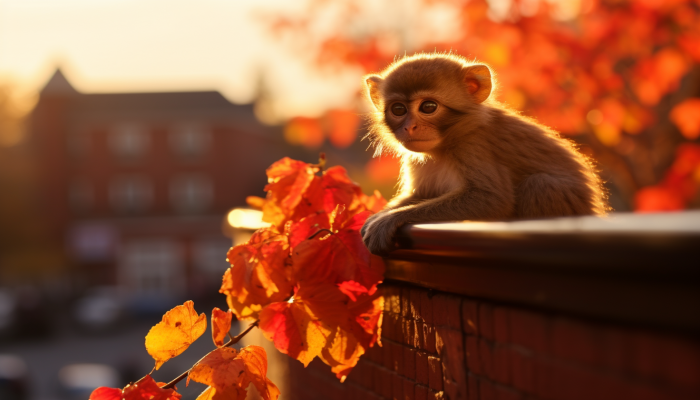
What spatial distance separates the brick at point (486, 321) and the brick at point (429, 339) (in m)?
0.45

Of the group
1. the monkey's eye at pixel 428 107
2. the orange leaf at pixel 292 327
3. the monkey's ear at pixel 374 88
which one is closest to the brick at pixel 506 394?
the orange leaf at pixel 292 327

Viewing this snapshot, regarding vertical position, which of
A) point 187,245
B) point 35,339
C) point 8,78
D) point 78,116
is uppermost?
point 8,78

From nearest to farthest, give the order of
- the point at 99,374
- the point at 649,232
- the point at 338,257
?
1. the point at 649,232
2. the point at 338,257
3. the point at 99,374

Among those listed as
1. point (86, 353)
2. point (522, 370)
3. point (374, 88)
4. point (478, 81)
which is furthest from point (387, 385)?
point (86, 353)

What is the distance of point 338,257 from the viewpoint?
2.76 m

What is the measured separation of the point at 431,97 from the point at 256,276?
172cm

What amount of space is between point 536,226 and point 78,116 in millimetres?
55689

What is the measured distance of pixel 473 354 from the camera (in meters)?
2.18

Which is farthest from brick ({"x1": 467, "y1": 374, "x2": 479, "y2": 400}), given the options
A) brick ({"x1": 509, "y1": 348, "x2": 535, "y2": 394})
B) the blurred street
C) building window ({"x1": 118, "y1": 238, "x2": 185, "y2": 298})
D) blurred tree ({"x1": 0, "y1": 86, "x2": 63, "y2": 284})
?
blurred tree ({"x1": 0, "y1": 86, "x2": 63, "y2": 284})

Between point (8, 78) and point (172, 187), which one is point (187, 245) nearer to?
point (172, 187)

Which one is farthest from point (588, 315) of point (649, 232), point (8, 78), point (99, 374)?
point (8, 78)

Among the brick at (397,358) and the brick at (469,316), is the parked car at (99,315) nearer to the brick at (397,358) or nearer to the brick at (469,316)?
the brick at (397,358)

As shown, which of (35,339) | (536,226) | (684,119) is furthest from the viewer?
(35,339)

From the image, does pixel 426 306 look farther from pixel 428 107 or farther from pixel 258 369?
pixel 428 107
